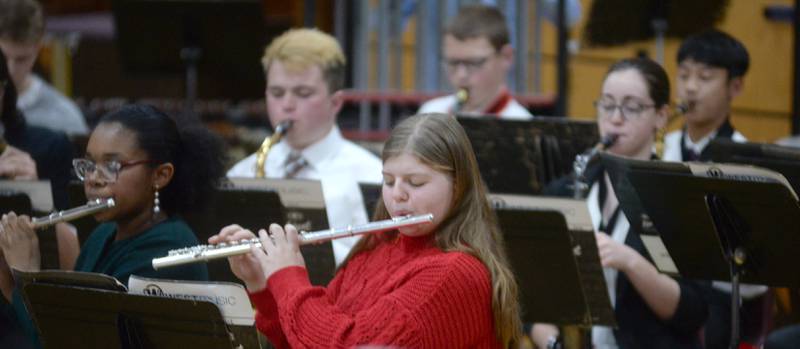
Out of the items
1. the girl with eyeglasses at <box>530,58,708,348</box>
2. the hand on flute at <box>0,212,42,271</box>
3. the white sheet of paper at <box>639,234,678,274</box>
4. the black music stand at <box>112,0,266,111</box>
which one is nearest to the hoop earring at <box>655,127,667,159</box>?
the girl with eyeglasses at <box>530,58,708,348</box>

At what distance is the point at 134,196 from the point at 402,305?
0.84 metres

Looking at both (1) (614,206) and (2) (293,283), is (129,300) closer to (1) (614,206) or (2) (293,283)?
(2) (293,283)

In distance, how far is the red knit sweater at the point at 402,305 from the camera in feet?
8.71

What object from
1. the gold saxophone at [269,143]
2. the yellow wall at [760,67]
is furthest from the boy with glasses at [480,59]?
the yellow wall at [760,67]

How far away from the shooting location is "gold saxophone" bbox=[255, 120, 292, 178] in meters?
4.20

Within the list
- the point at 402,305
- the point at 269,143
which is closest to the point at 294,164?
the point at 269,143

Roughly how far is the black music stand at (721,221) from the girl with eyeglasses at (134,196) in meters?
1.10

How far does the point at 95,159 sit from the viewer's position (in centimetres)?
317

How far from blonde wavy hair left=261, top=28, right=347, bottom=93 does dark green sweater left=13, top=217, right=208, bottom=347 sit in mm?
1140

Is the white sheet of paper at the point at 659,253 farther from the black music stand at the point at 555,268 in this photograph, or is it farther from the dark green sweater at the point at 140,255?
the dark green sweater at the point at 140,255

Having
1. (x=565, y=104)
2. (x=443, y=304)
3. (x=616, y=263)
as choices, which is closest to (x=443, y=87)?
(x=565, y=104)

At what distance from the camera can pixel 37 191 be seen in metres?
3.61

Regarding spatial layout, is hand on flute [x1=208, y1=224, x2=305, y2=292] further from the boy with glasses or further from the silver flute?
the boy with glasses

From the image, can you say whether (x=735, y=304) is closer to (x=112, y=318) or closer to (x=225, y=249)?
(x=225, y=249)
